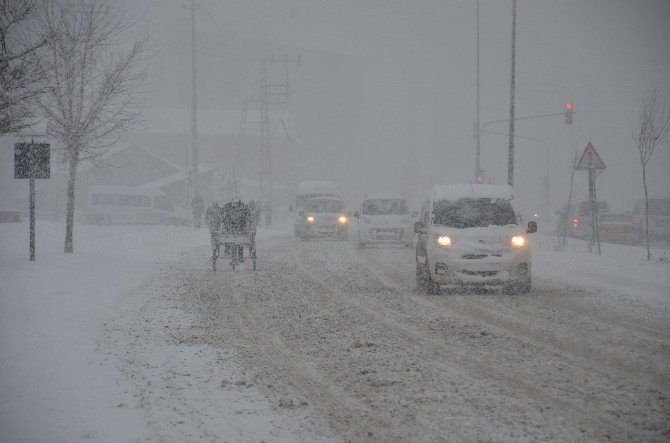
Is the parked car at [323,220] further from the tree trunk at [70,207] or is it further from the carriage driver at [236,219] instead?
the tree trunk at [70,207]

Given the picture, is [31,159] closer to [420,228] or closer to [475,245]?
[420,228]

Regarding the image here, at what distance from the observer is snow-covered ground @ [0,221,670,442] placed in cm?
484

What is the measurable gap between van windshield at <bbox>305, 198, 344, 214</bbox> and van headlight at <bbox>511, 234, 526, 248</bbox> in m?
18.2

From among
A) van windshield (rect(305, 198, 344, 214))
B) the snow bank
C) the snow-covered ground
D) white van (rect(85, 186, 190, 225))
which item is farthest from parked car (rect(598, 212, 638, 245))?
white van (rect(85, 186, 190, 225))

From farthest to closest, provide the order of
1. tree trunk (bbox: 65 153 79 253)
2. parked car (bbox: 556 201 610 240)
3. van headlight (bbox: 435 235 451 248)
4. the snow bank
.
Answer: parked car (bbox: 556 201 610 240), tree trunk (bbox: 65 153 79 253), van headlight (bbox: 435 235 451 248), the snow bank

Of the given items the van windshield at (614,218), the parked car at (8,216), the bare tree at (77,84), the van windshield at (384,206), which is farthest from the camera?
the parked car at (8,216)

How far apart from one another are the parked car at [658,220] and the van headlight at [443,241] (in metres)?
20.6

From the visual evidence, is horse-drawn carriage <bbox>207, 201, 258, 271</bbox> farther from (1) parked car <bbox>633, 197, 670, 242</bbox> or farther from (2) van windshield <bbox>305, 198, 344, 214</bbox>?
(1) parked car <bbox>633, 197, 670, 242</bbox>

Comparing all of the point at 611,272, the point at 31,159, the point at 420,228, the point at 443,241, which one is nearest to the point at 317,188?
the point at 611,272

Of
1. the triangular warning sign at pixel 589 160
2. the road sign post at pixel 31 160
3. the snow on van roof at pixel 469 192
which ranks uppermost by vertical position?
the triangular warning sign at pixel 589 160

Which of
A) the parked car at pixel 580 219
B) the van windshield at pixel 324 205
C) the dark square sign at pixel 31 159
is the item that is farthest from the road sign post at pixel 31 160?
the parked car at pixel 580 219

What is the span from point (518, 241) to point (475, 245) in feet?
2.89

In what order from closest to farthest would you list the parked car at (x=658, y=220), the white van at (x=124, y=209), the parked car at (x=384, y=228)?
1. the parked car at (x=384, y=228)
2. the parked car at (x=658, y=220)
3. the white van at (x=124, y=209)

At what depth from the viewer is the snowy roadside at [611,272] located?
12.7m
